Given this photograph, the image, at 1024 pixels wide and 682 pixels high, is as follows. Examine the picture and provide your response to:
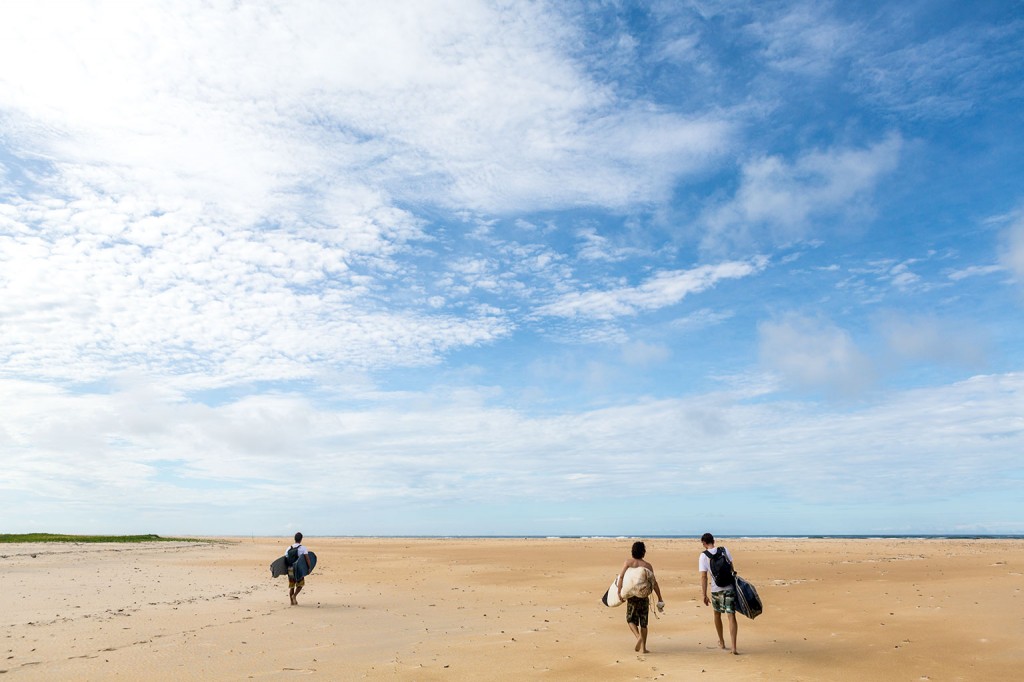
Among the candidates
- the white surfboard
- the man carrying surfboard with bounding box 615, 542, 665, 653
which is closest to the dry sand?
the man carrying surfboard with bounding box 615, 542, 665, 653

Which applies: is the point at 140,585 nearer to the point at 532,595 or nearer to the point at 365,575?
the point at 365,575

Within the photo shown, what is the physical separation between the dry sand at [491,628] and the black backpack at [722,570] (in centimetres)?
140

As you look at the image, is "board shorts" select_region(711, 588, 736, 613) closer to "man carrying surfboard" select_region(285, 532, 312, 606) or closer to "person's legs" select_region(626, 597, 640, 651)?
"person's legs" select_region(626, 597, 640, 651)

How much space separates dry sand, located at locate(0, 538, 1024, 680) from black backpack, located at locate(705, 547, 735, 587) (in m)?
1.40

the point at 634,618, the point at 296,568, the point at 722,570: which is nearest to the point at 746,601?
the point at 722,570

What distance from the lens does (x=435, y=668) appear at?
12516mm

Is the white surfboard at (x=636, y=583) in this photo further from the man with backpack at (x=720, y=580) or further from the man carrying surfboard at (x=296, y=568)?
the man carrying surfboard at (x=296, y=568)

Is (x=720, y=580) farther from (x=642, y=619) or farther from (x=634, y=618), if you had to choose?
(x=634, y=618)

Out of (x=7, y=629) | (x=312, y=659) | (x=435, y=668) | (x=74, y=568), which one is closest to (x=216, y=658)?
(x=312, y=659)

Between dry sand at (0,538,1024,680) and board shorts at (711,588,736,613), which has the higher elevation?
board shorts at (711,588,736,613)

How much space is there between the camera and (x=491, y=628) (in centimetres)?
1736

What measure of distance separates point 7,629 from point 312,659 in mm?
8290

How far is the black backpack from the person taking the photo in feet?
46.6

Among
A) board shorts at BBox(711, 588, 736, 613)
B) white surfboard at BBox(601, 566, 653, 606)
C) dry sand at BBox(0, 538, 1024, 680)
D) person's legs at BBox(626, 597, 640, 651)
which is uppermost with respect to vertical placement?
white surfboard at BBox(601, 566, 653, 606)
